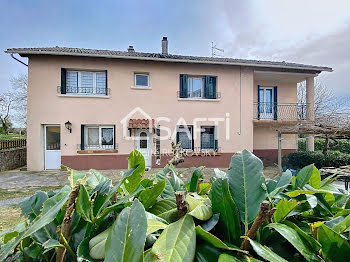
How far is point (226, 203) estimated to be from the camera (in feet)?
1.99

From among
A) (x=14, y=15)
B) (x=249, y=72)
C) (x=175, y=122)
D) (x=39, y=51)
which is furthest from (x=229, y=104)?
(x=14, y=15)

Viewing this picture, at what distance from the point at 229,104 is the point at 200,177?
11.4m

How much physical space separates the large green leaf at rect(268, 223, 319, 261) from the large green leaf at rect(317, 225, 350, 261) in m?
0.04

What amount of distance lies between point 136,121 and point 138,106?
87cm

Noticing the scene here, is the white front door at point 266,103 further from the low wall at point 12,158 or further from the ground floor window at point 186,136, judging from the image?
the low wall at point 12,158

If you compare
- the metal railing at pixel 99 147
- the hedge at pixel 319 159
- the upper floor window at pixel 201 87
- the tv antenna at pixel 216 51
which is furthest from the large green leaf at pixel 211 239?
the tv antenna at pixel 216 51

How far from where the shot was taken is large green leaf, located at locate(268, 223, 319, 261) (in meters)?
0.53

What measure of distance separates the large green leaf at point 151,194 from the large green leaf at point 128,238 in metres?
0.22

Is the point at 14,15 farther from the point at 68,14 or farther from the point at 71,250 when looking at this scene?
the point at 71,250

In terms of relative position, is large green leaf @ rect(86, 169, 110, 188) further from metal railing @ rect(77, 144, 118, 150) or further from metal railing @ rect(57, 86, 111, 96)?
metal railing @ rect(57, 86, 111, 96)

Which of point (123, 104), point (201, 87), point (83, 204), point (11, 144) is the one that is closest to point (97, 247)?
point (83, 204)

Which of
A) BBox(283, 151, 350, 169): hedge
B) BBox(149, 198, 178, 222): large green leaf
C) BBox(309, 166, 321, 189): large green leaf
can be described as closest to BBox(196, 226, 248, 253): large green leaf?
BBox(149, 198, 178, 222): large green leaf

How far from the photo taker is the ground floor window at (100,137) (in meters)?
10.8

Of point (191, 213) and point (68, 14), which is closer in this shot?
point (191, 213)
